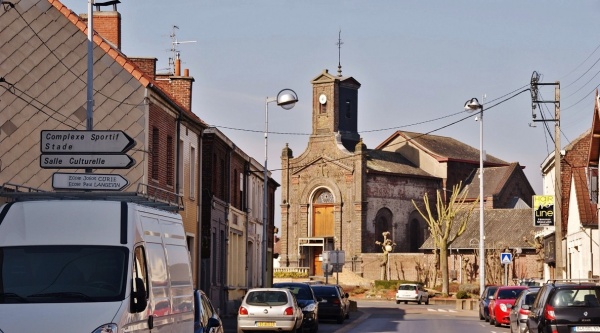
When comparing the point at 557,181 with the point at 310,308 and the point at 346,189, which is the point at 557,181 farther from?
the point at 346,189

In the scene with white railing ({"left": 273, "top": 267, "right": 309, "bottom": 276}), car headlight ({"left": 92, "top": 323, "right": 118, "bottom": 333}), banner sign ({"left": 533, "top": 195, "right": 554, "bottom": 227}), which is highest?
banner sign ({"left": 533, "top": 195, "right": 554, "bottom": 227})

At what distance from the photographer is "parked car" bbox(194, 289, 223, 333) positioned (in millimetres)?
18469

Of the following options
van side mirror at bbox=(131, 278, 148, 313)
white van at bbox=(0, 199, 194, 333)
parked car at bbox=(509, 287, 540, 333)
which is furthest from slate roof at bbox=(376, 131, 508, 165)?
van side mirror at bbox=(131, 278, 148, 313)

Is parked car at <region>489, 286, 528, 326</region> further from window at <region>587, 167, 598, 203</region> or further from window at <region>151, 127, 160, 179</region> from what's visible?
window at <region>151, 127, 160, 179</region>

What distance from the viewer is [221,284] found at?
146 feet

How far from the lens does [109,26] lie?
35.3 m

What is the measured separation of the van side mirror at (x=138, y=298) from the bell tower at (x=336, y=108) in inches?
3688

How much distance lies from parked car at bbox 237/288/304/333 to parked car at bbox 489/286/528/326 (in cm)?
1110

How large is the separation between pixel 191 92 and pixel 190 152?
3.26m

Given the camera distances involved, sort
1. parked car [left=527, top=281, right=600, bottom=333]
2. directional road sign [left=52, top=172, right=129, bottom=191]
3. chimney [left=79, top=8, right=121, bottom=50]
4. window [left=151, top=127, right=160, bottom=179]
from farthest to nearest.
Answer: chimney [left=79, top=8, right=121, bottom=50], window [left=151, top=127, right=160, bottom=179], parked car [left=527, top=281, right=600, bottom=333], directional road sign [left=52, top=172, right=129, bottom=191]

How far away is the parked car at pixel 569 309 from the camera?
22609mm

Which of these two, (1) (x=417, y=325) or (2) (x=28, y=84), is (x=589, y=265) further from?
(2) (x=28, y=84)

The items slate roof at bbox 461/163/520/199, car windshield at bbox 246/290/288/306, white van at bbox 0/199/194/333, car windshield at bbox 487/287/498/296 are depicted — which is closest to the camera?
white van at bbox 0/199/194/333

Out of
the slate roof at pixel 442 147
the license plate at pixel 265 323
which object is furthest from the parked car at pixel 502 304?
the slate roof at pixel 442 147
